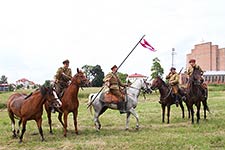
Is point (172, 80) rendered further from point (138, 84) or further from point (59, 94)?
point (59, 94)

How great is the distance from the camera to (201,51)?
112 m

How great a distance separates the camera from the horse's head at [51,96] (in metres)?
12.4

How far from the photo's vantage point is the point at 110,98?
47.9ft

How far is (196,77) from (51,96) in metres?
6.58

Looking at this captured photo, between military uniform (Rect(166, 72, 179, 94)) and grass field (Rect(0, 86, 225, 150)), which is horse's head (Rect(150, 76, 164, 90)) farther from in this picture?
grass field (Rect(0, 86, 225, 150))

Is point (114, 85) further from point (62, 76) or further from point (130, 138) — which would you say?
point (130, 138)

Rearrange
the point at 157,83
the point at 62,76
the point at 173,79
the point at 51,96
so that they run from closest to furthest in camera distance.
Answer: the point at 51,96, the point at 62,76, the point at 157,83, the point at 173,79

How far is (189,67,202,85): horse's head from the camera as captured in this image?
15305mm

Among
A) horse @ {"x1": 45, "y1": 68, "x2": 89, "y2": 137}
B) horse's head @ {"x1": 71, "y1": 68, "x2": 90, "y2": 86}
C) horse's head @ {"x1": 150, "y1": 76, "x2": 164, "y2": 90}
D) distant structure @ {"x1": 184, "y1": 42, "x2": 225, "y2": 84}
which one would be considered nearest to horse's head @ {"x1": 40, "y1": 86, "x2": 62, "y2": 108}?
horse @ {"x1": 45, "y1": 68, "x2": 89, "y2": 137}

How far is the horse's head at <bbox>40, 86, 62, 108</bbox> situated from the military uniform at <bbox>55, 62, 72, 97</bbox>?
1614mm

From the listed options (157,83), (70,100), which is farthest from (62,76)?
(157,83)

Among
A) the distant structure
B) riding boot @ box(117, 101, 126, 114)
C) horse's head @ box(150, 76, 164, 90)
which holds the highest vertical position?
the distant structure

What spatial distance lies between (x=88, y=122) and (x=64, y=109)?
4.45 m

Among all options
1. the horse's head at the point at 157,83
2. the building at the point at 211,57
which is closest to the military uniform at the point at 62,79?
the horse's head at the point at 157,83
